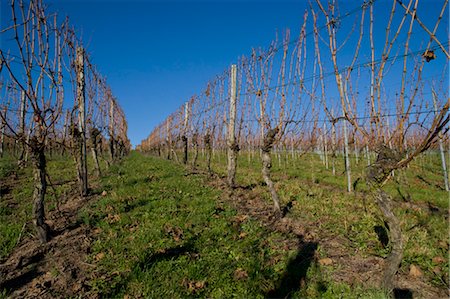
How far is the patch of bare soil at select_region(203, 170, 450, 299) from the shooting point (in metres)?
3.49

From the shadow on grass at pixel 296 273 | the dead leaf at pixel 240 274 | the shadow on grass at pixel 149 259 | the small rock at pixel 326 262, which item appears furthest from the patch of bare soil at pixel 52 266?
the small rock at pixel 326 262

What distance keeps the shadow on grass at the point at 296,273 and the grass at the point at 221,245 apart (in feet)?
0.04

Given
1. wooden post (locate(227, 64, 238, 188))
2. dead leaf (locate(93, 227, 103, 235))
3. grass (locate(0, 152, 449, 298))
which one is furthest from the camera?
wooden post (locate(227, 64, 238, 188))

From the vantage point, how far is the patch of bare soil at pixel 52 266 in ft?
11.7

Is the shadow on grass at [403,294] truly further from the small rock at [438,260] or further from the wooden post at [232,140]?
the wooden post at [232,140]

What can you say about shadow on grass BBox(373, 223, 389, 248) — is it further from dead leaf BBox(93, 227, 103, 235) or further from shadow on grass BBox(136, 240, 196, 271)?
dead leaf BBox(93, 227, 103, 235)

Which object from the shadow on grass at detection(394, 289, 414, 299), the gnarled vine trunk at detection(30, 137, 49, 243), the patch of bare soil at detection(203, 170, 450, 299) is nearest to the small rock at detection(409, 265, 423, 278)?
the patch of bare soil at detection(203, 170, 450, 299)

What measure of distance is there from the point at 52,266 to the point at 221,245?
8.29 feet

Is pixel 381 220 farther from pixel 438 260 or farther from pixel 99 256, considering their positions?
pixel 99 256

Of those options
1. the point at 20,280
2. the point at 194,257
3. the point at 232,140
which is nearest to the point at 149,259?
the point at 194,257

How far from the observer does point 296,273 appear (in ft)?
12.8

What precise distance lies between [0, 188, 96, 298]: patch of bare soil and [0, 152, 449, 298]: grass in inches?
7.1

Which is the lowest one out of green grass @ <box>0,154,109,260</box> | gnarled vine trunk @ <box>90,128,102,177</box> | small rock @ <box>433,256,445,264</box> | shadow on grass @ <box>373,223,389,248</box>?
small rock @ <box>433,256,445,264</box>

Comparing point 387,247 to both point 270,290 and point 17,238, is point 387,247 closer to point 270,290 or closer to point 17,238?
point 270,290
